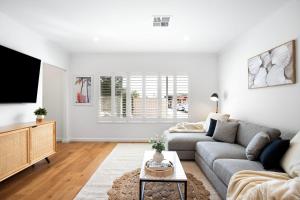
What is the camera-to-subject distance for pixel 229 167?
2.25 m

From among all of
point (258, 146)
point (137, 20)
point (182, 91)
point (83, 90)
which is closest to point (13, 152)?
point (137, 20)

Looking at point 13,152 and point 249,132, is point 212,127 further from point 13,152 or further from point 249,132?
point 13,152

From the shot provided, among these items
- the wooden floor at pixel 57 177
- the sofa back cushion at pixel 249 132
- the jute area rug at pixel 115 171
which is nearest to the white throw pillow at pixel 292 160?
the sofa back cushion at pixel 249 132

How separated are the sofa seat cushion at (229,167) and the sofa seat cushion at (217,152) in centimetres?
23

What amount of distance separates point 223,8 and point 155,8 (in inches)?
41.0

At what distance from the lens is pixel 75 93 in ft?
18.5

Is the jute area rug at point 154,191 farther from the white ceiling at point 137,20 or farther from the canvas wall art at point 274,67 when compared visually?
the white ceiling at point 137,20

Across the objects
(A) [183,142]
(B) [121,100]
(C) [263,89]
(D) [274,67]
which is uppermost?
(D) [274,67]

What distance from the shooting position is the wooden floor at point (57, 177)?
8.32 feet

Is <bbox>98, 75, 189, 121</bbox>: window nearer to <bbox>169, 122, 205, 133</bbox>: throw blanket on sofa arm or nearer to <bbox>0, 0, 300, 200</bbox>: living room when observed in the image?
<bbox>0, 0, 300, 200</bbox>: living room

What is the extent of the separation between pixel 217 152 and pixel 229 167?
612 mm

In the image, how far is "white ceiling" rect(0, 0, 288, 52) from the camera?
109 inches

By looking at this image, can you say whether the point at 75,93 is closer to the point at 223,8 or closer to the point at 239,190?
the point at 223,8

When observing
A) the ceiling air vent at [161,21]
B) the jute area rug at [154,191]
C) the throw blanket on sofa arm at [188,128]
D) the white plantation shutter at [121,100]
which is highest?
the ceiling air vent at [161,21]
